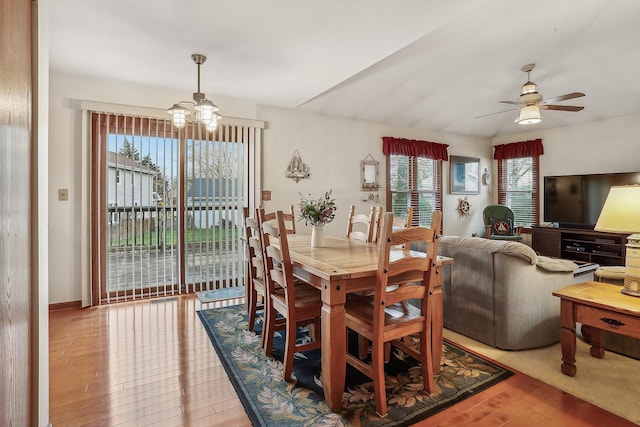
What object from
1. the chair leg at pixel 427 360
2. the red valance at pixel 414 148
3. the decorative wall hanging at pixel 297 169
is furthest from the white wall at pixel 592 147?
the chair leg at pixel 427 360

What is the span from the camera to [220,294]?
3855 mm

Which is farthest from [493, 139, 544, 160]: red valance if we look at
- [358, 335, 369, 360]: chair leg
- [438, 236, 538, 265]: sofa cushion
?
[358, 335, 369, 360]: chair leg

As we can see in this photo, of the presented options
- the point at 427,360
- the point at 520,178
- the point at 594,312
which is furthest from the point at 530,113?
the point at 520,178

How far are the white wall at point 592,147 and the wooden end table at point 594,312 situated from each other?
13.9ft

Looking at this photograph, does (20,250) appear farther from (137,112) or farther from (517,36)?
(517,36)

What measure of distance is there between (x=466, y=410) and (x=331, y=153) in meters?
3.83

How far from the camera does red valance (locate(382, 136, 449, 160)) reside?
5461mm

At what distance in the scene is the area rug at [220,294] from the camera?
370 centimetres

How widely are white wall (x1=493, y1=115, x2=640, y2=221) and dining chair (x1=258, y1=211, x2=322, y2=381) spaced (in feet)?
18.5

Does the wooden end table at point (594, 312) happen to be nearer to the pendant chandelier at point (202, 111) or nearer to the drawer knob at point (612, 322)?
the drawer knob at point (612, 322)

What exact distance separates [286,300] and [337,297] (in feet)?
1.51

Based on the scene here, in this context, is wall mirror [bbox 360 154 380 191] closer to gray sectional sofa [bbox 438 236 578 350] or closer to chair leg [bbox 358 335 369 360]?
gray sectional sofa [bbox 438 236 578 350]

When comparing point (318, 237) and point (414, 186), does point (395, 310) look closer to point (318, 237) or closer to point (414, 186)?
point (318, 237)

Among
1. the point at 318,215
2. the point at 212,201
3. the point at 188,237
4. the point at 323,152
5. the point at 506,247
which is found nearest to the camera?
the point at 506,247
